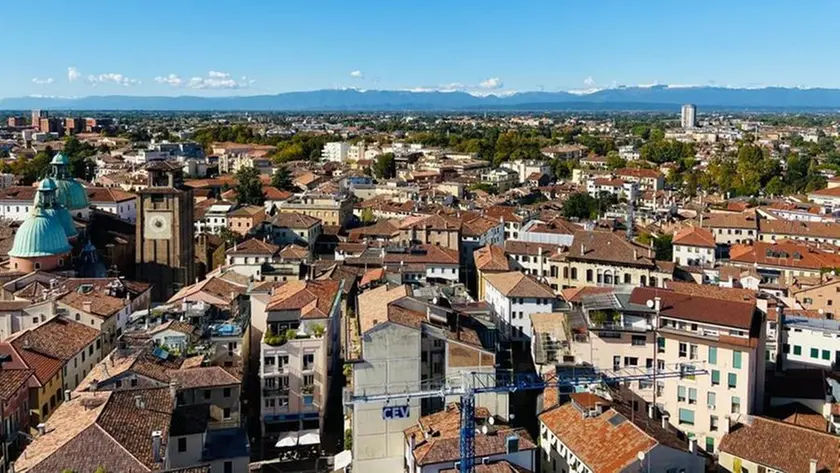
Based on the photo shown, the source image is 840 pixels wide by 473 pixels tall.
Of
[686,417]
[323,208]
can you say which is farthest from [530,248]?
[686,417]

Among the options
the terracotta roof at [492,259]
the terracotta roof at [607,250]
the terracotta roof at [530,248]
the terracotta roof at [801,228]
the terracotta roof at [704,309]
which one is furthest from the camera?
the terracotta roof at [801,228]

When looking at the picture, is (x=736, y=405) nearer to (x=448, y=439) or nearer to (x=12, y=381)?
(x=448, y=439)

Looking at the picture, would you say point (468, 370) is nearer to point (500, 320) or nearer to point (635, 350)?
point (635, 350)

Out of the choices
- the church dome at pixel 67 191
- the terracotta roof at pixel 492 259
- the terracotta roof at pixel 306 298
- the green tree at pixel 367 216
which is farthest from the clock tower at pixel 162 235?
the green tree at pixel 367 216

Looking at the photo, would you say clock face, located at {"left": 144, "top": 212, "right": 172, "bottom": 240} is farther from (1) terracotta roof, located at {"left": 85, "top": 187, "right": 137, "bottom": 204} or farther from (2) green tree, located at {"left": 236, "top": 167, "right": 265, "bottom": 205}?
(2) green tree, located at {"left": 236, "top": 167, "right": 265, "bottom": 205}

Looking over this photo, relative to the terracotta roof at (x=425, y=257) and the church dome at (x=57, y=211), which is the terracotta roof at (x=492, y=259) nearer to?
the terracotta roof at (x=425, y=257)

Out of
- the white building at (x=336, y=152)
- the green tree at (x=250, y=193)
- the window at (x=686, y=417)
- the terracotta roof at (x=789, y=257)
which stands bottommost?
the window at (x=686, y=417)

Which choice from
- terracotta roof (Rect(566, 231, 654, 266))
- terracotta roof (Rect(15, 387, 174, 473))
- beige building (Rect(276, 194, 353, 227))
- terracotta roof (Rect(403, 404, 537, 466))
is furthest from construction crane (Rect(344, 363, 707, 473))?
beige building (Rect(276, 194, 353, 227))
